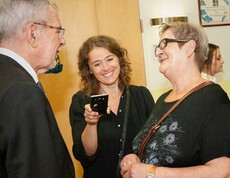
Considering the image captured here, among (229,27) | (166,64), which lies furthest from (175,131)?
(229,27)

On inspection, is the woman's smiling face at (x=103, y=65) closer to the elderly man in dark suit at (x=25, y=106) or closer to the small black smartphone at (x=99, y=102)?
the small black smartphone at (x=99, y=102)

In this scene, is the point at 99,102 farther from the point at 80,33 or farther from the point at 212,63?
the point at 212,63

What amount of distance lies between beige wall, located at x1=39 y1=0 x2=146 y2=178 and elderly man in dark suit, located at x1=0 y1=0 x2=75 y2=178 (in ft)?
4.34

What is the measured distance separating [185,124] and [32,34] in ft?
2.26

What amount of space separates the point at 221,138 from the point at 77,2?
180 centimetres

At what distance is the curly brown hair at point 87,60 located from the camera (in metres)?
1.70

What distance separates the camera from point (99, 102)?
136 cm

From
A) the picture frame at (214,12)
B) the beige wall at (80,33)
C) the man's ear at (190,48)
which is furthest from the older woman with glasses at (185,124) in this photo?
the picture frame at (214,12)

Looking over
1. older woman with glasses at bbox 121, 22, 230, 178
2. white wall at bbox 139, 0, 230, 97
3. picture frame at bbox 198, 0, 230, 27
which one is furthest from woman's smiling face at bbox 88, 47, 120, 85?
picture frame at bbox 198, 0, 230, 27

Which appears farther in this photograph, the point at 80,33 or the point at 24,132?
the point at 80,33

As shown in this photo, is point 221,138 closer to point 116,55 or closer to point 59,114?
point 116,55

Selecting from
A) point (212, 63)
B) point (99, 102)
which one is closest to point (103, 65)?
point (99, 102)

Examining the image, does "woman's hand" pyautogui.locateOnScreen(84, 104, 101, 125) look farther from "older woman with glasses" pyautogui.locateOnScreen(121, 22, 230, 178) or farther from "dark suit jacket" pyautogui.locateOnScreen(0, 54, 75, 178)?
"dark suit jacket" pyautogui.locateOnScreen(0, 54, 75, 178)

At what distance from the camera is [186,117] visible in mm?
1085
